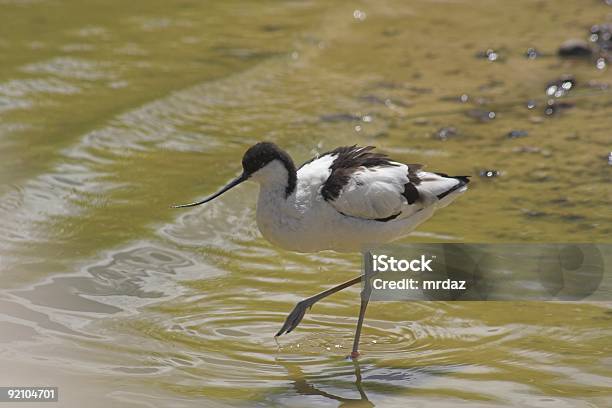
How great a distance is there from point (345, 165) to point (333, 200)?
0.30 m

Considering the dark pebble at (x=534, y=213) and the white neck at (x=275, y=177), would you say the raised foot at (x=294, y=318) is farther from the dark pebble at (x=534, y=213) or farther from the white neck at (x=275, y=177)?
the dark pebble at (x=534, y=213)

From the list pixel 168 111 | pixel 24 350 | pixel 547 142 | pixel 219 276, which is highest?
pixel 168 111

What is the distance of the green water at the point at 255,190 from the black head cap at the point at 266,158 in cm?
92

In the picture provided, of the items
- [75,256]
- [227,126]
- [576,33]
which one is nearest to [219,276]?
[75,256]

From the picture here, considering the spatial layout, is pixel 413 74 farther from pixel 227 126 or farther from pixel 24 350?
pixel 24 350

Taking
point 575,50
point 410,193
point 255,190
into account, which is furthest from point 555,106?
point 410,193

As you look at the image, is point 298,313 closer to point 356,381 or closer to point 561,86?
point 356,381

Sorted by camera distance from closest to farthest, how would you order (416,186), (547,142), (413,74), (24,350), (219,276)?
1. (24,350)
2. (416,186)
3. (219,276)
4. (547,142)
5. (413,74)

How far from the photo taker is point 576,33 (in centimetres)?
1200

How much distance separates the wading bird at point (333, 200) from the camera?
648 cm

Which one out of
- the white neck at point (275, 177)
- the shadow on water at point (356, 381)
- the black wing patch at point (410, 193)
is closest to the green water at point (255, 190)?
the shadow on water at point (356, 381)

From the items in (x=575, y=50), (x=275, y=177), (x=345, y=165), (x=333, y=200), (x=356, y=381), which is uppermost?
(x=575, y=50)

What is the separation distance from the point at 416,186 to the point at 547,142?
10.4 feet

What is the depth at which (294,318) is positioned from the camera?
6574mm
